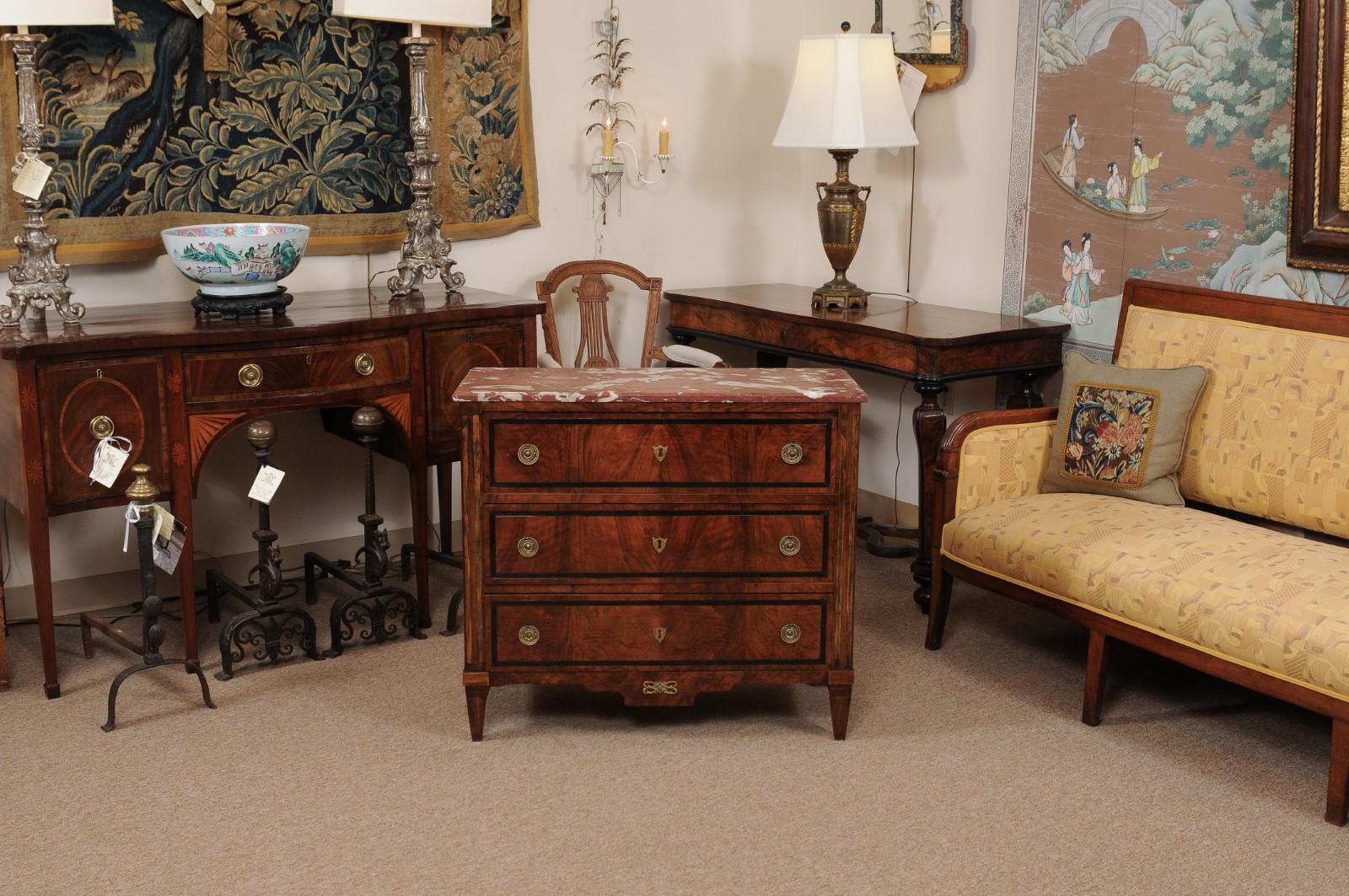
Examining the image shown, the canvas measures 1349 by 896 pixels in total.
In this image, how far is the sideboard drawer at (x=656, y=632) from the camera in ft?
10.0

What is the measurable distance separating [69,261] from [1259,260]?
128 inches

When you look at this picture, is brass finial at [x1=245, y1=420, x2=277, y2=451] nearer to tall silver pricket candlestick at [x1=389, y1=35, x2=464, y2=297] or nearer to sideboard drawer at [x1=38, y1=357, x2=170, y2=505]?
sideboard drawer at [x1=38, y1=357, x2=170, y2=505]

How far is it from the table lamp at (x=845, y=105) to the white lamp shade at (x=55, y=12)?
2.05 m

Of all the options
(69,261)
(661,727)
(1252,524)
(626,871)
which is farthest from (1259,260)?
(69,261)

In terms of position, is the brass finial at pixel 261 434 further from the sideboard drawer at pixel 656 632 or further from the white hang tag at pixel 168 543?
the sideboard drawer at pixel 656 632

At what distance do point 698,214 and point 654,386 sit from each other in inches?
86.6

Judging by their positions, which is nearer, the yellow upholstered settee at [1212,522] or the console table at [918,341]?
the yellow upholstered settee at [1212,522]

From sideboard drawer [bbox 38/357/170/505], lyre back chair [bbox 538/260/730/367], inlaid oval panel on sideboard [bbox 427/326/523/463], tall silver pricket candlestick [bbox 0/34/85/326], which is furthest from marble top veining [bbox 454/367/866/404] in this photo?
lyre back chair [bbox 538/260/730/367]

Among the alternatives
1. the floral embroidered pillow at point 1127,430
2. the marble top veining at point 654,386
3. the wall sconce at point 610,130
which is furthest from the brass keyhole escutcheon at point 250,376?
the floral embroidered pillow at point 1127,430

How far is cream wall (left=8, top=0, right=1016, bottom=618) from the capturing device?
4188 mm

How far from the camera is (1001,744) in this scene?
3.18m

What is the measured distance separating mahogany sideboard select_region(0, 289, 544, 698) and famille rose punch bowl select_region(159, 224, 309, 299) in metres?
0.10

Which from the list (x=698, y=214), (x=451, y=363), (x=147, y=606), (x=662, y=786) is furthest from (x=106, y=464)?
(x=698, y=214)

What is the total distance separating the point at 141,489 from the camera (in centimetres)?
319
